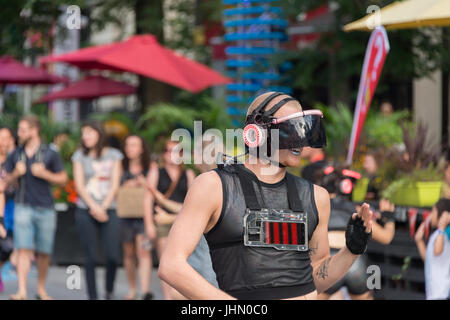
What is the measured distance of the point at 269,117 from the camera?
355 cm

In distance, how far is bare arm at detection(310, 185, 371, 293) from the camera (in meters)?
3.75

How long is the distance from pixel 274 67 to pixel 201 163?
10808 mm

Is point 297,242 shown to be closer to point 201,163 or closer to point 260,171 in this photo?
point 260,171

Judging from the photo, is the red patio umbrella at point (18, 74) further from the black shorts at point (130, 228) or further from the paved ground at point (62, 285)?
the black shorts at point (130, 228)

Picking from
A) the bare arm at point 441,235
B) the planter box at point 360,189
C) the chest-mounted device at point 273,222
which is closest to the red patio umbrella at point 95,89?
the planter box at point 360,189

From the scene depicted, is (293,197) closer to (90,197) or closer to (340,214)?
(340,214)

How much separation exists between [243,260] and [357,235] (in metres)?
0.55

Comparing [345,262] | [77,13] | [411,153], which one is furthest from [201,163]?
[77,13]

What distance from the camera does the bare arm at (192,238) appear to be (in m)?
3.28

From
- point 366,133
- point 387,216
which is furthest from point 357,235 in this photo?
point 366,133

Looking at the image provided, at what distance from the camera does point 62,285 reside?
36.1 feet

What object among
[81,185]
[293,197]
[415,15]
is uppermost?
[415,15]

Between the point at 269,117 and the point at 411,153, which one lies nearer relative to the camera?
the point at 269,117

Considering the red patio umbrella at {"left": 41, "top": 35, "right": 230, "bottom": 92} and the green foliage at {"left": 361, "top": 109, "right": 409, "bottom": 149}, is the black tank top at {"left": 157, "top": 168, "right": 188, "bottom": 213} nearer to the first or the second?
the green foliage at {"left": 361, "top": 109, "right": 409, "bottom": 149}
